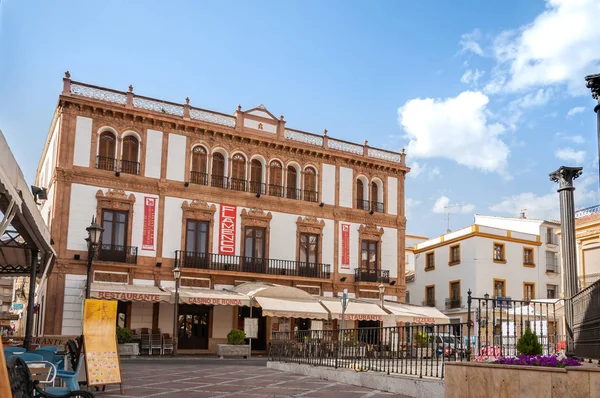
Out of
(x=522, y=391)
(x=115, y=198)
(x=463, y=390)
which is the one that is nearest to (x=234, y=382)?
(x=463, y=390)

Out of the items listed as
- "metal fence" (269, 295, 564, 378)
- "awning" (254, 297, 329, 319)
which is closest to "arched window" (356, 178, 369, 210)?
"awning" (254, 297, 329, 319)

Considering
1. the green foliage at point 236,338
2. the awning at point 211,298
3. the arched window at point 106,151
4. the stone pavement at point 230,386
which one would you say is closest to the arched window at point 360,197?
the awning at point 211,298

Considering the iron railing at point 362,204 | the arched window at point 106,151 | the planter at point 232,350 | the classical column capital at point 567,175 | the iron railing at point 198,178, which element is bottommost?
the planter at point 232,350

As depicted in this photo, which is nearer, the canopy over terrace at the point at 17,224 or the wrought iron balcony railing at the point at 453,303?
the canopy over terrace at the point at 17,224

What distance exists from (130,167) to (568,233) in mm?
20443

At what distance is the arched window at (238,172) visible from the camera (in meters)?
30.3

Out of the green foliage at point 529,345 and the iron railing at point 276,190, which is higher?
the iron railing at point 276,190

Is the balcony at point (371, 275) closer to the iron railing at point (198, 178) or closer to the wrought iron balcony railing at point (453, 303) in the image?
the iron railing at point (198, 178)

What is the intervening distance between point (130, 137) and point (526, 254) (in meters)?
27.0

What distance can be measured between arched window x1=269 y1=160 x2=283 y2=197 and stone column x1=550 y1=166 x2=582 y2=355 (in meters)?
19.5

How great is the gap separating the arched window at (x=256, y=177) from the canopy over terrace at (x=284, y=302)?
16.5 ft

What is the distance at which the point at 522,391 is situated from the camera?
302 inches

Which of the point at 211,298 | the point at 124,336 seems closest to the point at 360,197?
the point at 211,298

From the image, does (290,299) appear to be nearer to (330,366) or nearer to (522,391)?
(330,366)
